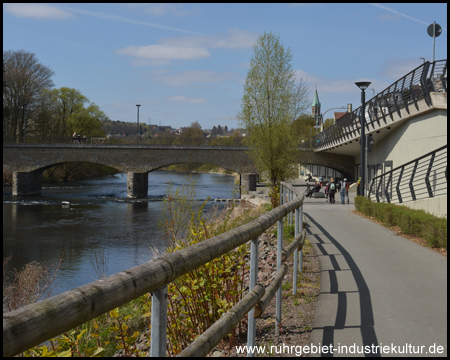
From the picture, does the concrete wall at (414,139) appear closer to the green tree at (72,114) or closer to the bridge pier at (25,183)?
the bridge pier at (25,183)

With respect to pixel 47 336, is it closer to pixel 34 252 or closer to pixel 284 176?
pixel 34 252

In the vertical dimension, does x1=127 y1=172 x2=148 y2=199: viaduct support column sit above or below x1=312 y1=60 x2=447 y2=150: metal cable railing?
below

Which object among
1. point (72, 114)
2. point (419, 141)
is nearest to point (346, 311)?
point (419, 141)

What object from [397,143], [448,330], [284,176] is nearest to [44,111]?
[284,176]

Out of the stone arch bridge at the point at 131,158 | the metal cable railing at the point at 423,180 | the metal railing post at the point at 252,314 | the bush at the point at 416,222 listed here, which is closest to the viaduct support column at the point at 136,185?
the stone arch bridge at the point at 131,158

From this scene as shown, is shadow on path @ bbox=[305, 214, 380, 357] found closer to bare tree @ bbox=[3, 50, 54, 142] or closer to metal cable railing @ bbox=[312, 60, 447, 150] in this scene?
metal cable railing @ bbox=[312, 60, 447, 150]

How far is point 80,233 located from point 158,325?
79.6 ft

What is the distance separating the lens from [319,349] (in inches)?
163

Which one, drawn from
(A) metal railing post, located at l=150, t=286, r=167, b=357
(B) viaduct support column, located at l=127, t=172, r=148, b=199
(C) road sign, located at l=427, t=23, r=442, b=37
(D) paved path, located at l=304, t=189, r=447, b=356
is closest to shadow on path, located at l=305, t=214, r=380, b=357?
(D) paved path, located at l=304, t=189, r=447, b=356

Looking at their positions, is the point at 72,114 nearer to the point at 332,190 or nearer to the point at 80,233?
the point at 80,233

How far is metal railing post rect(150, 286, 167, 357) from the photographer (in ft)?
6.68

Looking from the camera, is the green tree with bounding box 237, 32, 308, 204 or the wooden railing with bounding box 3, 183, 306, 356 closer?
the wooden railing with bounding box 3, 183, 306, 356

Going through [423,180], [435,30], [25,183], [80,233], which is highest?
[435,30]

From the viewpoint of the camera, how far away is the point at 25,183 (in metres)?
48.7
